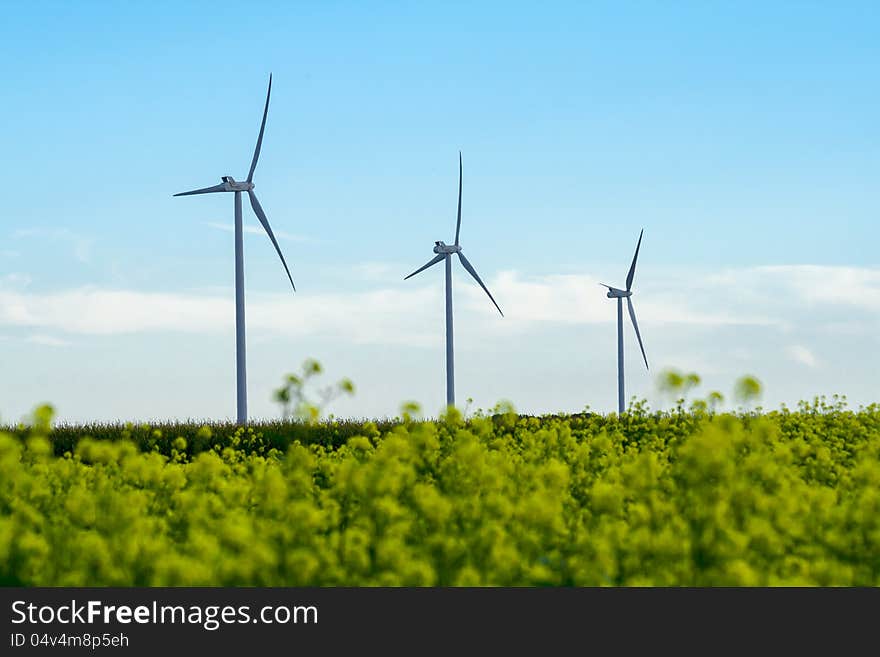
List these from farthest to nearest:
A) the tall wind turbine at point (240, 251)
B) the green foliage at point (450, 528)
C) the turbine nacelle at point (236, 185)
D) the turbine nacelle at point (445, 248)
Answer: the turbine nacelle at point (445, 248)
the turbine nacelle at point (236, 185)
the tall wind turbine at point (240, 251)
the green foliage at point (450, 528)

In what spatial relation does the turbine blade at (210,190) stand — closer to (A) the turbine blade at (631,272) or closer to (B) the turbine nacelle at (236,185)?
(B) the turbine nacelle at (236,185)

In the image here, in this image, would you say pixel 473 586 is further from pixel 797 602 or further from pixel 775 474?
pixel 775 474

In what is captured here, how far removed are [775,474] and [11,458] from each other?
6929 millimetres

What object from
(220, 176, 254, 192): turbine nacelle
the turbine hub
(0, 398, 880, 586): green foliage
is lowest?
(0, 398, 880, 586): green foliage

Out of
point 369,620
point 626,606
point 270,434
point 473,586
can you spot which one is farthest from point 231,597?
point 270,434

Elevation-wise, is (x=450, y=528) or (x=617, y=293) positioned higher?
(x=617, y=293)

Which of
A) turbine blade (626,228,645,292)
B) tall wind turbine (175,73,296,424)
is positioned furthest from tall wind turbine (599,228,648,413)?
tall wind turbine (175,73,296,424)

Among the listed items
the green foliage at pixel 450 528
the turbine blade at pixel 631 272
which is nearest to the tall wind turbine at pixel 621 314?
the turbine blade at pixel 631 272

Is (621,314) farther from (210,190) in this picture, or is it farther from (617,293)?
(210,190)

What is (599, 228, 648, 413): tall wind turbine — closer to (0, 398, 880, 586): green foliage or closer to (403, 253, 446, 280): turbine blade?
(403, 253, 446, 280): turbine blade

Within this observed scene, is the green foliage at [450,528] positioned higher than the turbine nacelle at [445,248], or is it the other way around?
the turbine nacelle at [445,248]

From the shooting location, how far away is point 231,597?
6.23 meters

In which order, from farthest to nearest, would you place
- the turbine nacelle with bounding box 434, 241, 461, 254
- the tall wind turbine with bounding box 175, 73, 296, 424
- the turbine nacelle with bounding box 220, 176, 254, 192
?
the turbine nacelle with bounding box 434, 241, 461, 254 < the turbine nacelle with bounding box 220, 176, 254, 192 < the tall wind turbine with bounding box 175, 73, 296, 424

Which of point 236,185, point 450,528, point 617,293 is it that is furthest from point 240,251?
point 450,528
